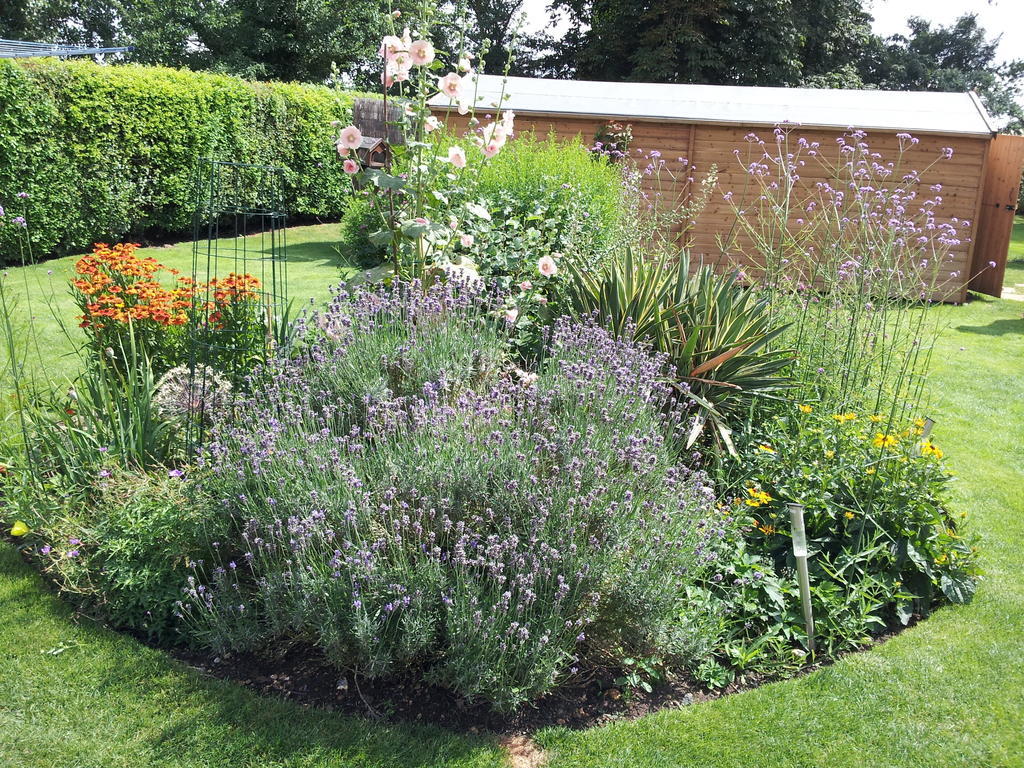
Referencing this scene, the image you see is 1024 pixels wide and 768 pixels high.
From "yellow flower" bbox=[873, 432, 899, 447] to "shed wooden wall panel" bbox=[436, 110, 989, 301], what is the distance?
806cm

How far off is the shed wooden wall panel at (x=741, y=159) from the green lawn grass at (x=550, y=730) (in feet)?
29.5

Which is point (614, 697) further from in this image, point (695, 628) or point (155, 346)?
point (155, 346)

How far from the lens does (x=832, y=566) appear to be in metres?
3.45

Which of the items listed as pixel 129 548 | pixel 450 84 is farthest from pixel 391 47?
pixel 129 548

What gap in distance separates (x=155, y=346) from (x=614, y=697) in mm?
3797

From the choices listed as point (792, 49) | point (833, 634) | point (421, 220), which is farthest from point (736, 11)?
point (833, 634)

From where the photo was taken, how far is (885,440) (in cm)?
363

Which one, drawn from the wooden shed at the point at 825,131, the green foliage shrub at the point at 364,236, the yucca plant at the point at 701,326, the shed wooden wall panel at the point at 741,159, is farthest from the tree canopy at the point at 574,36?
the yucca plant at the point at 701,326

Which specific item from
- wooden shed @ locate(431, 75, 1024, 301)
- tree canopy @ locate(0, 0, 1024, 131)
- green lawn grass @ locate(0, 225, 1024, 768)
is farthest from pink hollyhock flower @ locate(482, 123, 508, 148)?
tree canopy @ locate(0, 0, 1024, 131)

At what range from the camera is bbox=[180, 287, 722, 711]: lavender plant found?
102 inches

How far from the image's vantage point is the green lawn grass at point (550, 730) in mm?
2520

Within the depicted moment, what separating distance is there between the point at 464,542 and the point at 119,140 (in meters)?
10.9

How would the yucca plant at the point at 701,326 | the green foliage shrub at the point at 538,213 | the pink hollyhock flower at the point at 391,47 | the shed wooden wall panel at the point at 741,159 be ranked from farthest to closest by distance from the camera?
the shed wooden wall panel at the point at 741,159, the green foliage shrub at the point at 538,213, the pink hollyhock flower at the point at 391,47, the yucca plant at the point at 701,326

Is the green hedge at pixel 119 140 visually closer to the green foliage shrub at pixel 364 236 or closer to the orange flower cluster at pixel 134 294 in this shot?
the green foliage shrub at pixel 364 236
